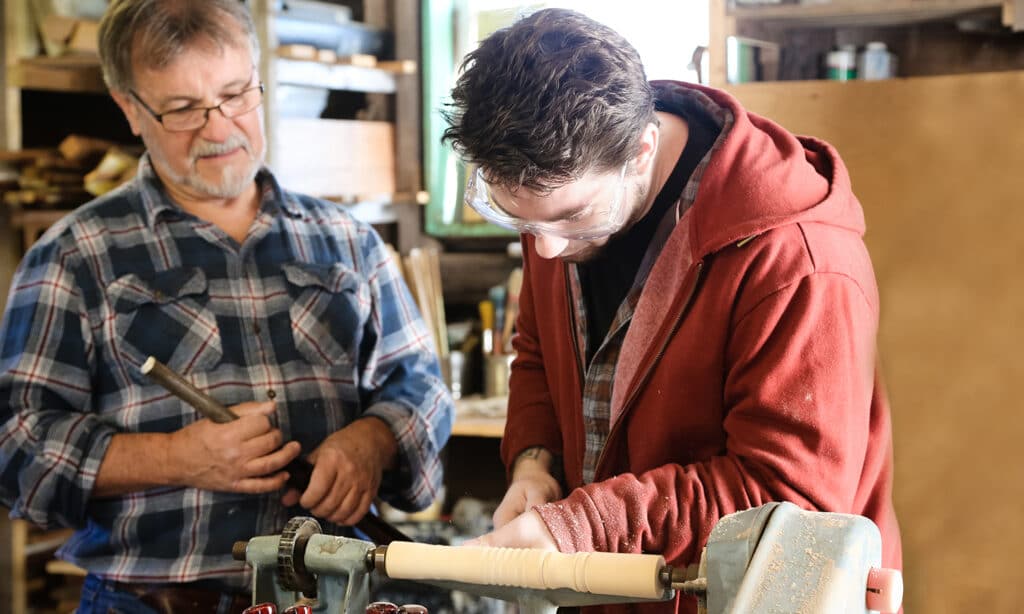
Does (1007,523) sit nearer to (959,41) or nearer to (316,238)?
(959,41)

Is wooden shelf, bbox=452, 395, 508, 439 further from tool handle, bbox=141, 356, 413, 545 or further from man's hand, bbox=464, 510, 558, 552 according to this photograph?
man's hand, bbox=464, 510, 558, 552

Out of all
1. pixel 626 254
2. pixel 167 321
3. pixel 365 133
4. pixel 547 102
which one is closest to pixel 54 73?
pixel 365 133

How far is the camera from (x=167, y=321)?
6.23ft

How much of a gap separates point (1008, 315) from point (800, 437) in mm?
1239

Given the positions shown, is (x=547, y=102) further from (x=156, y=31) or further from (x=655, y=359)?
(x=156, y=31)

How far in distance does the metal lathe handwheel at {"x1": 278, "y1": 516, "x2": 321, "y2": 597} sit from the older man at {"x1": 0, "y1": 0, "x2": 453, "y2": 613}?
0.74 metres

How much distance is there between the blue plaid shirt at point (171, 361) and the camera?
1811 mm

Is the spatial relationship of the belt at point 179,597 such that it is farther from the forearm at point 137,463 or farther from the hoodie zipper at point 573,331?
the hoodie zipper at point 573,331

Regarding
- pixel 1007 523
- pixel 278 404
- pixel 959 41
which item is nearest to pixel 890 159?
pixel 959 41

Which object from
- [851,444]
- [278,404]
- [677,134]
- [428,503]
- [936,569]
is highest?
[677,134]

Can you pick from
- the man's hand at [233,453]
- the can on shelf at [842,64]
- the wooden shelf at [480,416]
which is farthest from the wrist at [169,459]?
the can on shelf at [842,64]

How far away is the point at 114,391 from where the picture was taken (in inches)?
73.4

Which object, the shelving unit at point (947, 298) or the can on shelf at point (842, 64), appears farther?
the can on shelf at point (842, 64)

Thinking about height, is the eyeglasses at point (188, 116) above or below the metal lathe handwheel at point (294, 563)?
above
